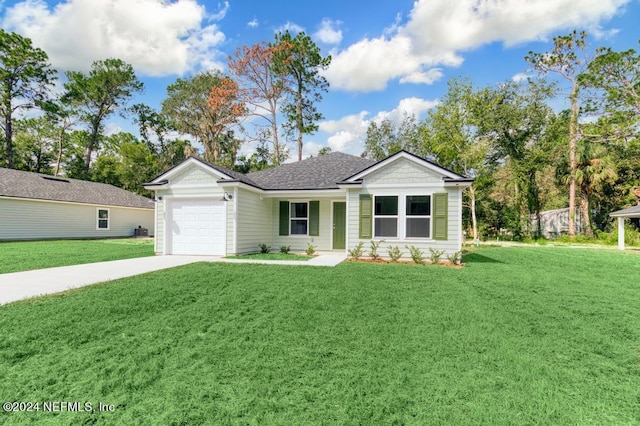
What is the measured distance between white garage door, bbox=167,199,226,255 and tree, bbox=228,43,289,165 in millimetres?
15321

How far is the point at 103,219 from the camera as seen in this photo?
20922 mm

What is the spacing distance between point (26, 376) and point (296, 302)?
10.2 ft

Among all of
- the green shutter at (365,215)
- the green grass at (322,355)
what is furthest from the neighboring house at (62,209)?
the green shutter at (365,215)

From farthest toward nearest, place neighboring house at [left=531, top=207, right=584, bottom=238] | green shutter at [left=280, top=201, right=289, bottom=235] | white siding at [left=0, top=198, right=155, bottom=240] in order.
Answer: neighboring house at [left=531, top=207, right=584, bottom=238]
white siding at [left=0, top=198, right=155, bottom=240]
green shutter at [left=280, top=201, right=289, bottom=235]

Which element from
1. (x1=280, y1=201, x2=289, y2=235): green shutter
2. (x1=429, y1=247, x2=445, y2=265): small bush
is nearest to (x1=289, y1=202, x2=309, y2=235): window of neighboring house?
(x1=280, y1=201, x2=289, y2=235): green shutter

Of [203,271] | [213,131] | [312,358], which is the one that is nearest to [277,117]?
[213,131]

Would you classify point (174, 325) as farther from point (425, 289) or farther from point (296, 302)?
point (425, 289)

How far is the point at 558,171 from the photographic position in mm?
22312

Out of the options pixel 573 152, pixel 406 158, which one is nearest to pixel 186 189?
pixel 406 158

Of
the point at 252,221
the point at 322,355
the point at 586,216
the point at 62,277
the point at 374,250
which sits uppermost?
the point at 586,216

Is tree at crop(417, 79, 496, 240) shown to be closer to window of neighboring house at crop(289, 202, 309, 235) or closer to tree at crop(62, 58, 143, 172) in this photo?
window of neighboring house at crop(289, 202, 309, 235)

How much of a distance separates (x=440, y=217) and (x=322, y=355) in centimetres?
769

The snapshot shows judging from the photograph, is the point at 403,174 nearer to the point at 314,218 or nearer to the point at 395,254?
the point at 395,254

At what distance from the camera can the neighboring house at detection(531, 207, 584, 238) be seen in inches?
890
